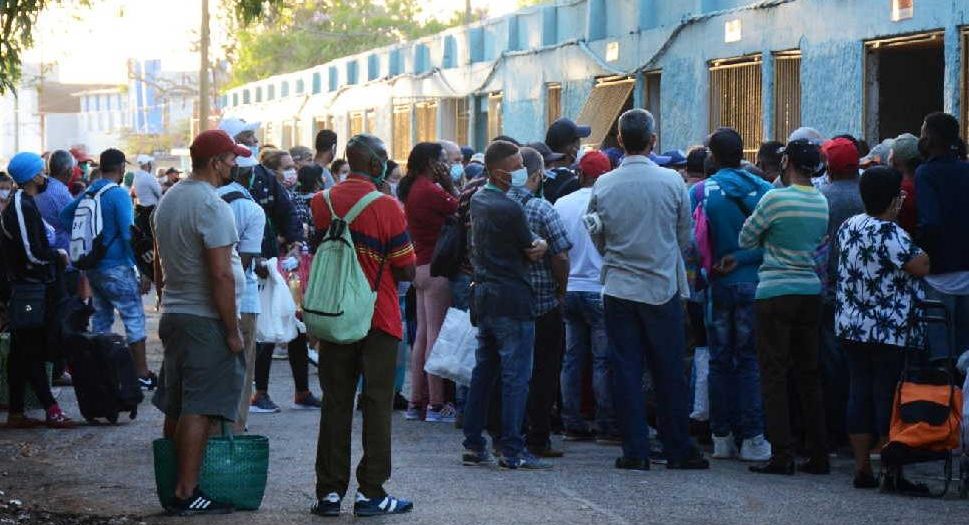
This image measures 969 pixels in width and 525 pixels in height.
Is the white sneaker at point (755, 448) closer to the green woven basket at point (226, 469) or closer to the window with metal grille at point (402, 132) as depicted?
the green woven basket at point (226, 469)

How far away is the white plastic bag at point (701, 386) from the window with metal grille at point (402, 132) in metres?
22.8

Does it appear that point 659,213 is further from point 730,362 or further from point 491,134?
point 491,134

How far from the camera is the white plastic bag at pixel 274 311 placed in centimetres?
1180

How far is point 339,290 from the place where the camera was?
331 inches

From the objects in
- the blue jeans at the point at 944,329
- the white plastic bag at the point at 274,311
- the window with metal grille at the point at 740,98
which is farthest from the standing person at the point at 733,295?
the window with metal grille at the point at 740,98

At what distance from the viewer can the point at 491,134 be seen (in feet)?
94.7

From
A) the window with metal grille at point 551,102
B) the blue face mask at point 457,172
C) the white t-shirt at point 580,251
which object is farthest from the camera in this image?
the window with metal grille at point 551,102

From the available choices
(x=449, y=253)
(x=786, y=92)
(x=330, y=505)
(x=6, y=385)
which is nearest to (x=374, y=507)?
(x=330, y=505)

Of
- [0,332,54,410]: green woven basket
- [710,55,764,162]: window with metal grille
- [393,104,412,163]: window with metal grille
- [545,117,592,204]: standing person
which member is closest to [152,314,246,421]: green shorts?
[545,117,592,204]: standing person

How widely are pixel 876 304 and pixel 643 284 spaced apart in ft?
4.20

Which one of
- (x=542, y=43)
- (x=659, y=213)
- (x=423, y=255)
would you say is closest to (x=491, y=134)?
(x=542, y=43)

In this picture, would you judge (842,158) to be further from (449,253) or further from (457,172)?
(457,172)

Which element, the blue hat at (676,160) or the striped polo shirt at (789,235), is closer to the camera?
the striped polo shirt at (789,235)

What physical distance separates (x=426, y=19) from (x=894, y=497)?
65829 millimetres
